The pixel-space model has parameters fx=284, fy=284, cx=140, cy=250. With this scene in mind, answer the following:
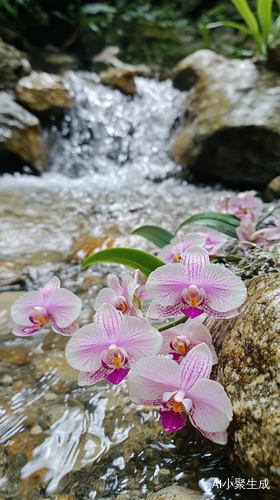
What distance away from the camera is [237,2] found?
256 cm

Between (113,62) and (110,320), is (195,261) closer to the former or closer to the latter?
(110,320)

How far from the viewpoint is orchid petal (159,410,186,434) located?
424 millimetres

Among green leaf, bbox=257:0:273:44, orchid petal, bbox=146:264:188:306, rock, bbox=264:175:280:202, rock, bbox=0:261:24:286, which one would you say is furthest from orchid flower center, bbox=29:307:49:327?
green leaf, bbox=257:0:273:44

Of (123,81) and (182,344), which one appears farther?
(123,81)

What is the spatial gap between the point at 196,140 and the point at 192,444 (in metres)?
2.52

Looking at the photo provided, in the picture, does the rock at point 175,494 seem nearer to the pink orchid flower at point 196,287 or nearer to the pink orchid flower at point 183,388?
the pink orchid flower at point 183,388

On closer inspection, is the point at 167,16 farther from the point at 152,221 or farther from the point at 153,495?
the point at 153,495

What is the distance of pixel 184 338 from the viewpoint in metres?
0.54

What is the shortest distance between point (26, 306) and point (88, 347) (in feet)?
0.58

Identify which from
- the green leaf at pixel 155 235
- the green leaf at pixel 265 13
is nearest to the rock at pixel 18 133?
the green leaf at pixel 265 13

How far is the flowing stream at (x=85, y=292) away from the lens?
57 centimetres

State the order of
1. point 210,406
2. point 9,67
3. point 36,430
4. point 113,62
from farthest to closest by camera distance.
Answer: point 113,62 < point 9,67 < point 36,430 < point 210,406

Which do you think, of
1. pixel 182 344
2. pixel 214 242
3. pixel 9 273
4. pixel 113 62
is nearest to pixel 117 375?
pixel 182 344

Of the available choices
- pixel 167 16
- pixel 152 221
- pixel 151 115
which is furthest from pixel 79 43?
pixel 152 221
